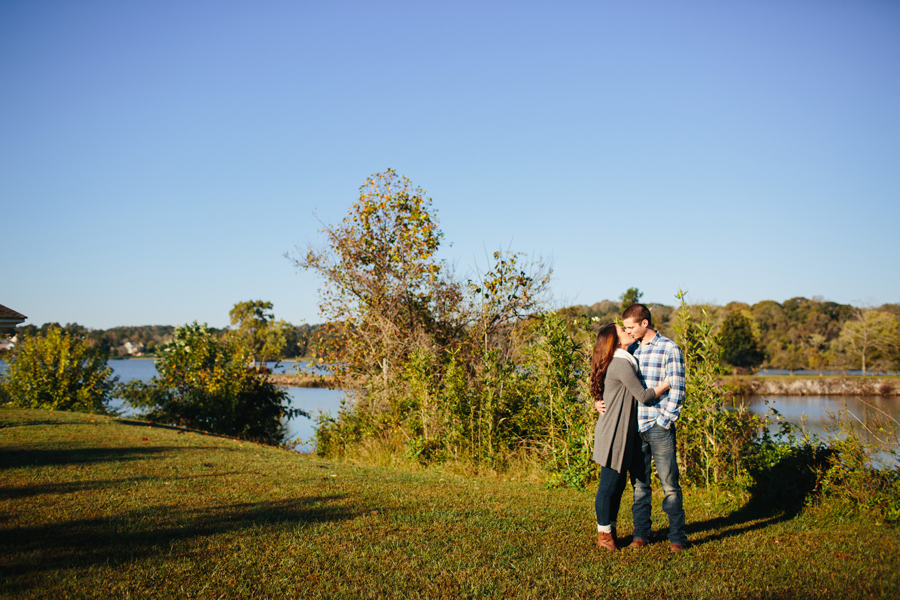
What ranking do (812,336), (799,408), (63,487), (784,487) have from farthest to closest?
(812,336) < (799,408) < (63,487) < (784,487)

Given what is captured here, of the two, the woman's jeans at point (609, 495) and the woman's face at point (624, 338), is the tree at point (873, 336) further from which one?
the woman's jeans at point (609, 495)

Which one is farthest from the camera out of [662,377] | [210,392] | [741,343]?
[741,343]

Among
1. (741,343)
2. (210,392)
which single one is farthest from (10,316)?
(741,343)

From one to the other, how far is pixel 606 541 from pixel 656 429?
39.0 inches

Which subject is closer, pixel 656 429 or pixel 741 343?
pixel 656 429

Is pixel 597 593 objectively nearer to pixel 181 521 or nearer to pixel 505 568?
pixel 505 568

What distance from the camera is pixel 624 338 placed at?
15.1 ft

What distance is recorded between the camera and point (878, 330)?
119ft

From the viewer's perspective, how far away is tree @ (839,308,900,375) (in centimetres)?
3397

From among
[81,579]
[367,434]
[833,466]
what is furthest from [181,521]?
[833,466]

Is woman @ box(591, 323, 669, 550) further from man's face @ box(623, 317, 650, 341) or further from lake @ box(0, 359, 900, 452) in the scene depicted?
lake @ box(0, 359, 900, 452)

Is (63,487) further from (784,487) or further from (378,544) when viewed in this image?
(784,487)

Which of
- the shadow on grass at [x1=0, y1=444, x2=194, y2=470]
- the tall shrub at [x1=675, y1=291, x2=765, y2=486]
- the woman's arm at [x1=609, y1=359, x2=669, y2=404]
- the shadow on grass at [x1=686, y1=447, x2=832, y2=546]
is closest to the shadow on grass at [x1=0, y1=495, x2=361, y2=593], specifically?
the woman's arm at [x1=609, y1=359, x2=669, y2=404]

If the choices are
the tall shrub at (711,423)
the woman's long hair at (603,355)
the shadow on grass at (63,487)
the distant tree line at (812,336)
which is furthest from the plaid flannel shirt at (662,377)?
the distant tree line at (812,336)
